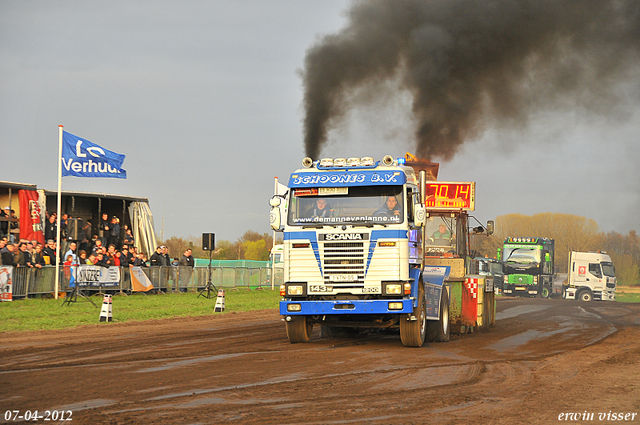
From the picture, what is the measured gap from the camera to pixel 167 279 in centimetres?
2820

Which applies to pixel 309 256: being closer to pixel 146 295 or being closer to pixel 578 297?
pixel 146 295

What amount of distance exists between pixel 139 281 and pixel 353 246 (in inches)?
639

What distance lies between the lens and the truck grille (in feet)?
40.0

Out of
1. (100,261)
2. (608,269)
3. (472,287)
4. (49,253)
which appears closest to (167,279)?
(100,261)

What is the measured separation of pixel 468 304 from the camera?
53.4ft

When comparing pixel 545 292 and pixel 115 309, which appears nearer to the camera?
pixel 115 309

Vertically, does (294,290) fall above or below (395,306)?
above

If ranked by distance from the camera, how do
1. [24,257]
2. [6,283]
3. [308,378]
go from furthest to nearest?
1. [24,257]
2. [6,283]
3. [308,378]

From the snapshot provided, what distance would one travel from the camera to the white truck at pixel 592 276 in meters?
43.0

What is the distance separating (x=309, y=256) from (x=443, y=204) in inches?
242

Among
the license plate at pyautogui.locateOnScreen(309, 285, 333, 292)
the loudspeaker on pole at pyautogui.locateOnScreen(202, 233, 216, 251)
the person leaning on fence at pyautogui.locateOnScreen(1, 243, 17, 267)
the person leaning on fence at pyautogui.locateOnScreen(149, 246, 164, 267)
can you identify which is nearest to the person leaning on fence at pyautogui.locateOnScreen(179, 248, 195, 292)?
the person leaning on fence at pyautogui.locateOnScreen(149, 246, 164, 267)

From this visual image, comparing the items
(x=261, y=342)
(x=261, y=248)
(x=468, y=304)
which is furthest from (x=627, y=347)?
(x=261, y=248)

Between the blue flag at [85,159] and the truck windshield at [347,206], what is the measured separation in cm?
1345

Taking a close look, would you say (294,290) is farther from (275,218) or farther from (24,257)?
(24,257)
